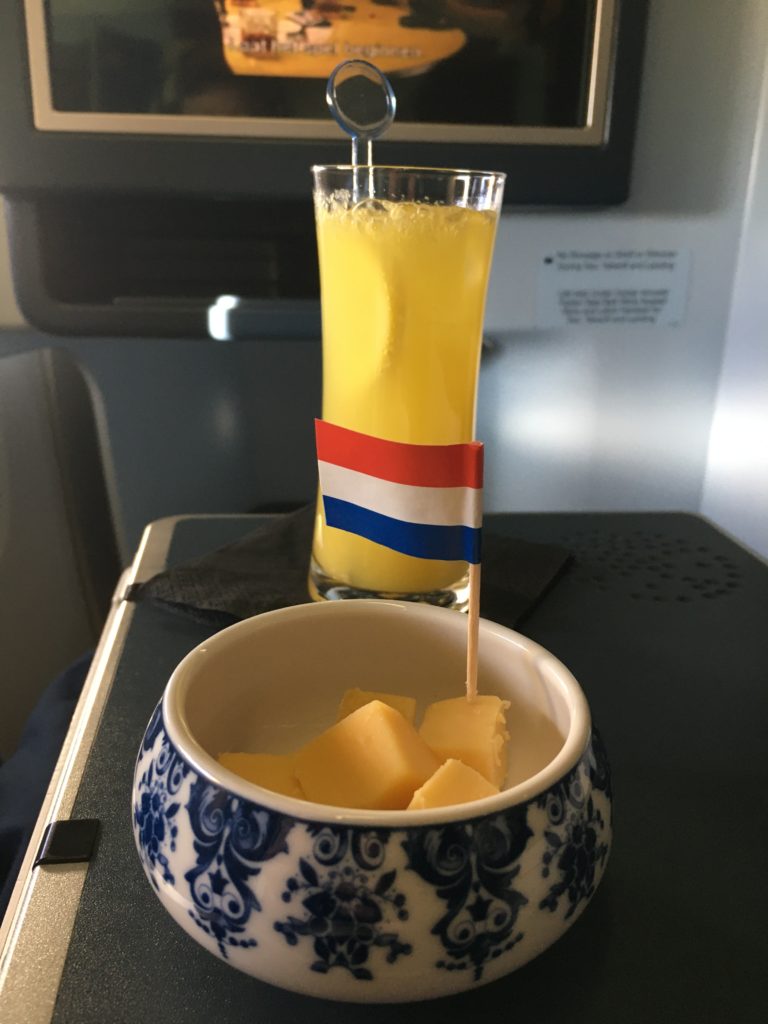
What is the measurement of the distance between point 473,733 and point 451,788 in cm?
6

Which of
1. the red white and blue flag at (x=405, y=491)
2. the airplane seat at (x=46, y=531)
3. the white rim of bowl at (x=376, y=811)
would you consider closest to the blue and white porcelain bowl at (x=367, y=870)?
the white rim of bowl at (x=376, y=811)

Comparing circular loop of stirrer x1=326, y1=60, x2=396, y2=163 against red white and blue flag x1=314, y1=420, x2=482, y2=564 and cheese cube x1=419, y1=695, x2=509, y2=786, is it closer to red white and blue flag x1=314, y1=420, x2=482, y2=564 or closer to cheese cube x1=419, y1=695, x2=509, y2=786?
red white and blue flag x1=314, y1=420, x2=482, y2=564

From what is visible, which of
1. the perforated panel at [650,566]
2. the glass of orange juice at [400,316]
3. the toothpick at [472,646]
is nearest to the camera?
the toothpick at [472,646]

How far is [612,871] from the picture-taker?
40 centimetres

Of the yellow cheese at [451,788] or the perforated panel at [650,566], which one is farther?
the perforated panel at [650,566]

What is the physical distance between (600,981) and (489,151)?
78 centimetres

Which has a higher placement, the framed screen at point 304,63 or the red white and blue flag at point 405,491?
the framed screen at point 304,63

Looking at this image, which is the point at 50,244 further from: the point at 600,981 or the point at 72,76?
the point at 600,981

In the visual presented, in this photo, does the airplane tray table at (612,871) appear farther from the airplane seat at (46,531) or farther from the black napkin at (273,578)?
the airplane seat at (46,531)

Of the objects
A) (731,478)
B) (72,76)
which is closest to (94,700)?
(72,76)

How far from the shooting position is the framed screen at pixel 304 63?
848mm

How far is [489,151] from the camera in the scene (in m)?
0.90

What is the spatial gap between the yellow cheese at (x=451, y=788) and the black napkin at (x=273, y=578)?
0.28 m

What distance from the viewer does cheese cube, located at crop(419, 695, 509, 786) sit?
0.39 meters
